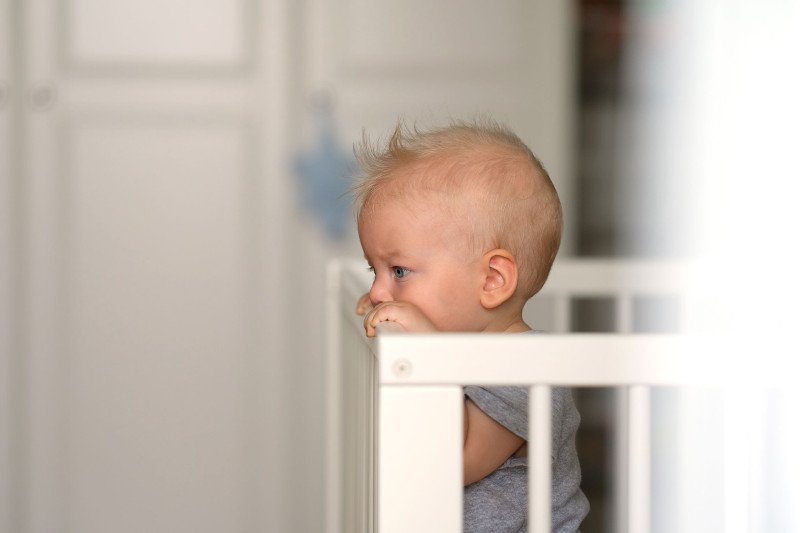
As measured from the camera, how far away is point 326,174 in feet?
8.01

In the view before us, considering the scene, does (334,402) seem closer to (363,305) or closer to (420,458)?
(363,305)

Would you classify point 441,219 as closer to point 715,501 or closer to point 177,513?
point 715,501

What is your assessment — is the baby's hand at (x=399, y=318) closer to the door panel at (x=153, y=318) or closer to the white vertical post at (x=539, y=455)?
the white vertical post at (x=539, y=455)

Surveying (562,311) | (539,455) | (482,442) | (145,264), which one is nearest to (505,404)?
(482,442)

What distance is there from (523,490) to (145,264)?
1.62 m

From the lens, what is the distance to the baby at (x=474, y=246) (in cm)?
100

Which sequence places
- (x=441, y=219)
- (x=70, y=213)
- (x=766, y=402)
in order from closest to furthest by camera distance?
1. (x=766, y=402)
2. (x=441, y=219)
3. (x=70, y=213)

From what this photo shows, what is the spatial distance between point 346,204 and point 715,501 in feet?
6.02

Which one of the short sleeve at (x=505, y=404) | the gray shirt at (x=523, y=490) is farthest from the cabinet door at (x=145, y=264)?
the short sleeve at (x=505, y=404)

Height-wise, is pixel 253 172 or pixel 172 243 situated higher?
pixel 253 172

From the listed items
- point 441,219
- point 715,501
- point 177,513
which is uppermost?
point 441,219

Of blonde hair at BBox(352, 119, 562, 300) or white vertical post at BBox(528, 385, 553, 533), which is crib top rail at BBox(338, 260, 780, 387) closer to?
white vertical post at BBox(528, 385, 553, 533)

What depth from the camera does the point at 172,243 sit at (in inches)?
97.3

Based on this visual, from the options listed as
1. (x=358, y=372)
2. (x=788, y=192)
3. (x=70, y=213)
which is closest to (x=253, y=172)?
(x=70, y=213)
